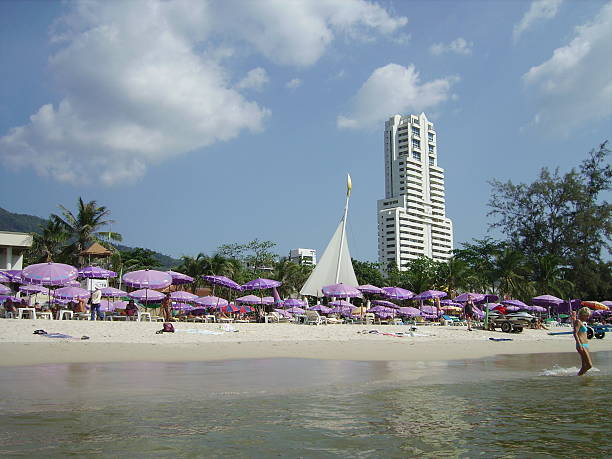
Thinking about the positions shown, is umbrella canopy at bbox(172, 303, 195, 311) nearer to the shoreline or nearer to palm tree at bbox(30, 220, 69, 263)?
the shoreline

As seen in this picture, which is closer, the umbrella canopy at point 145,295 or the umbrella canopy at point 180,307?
the umbrella canopy at point 145,295

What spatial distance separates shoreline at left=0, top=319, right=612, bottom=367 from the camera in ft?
40.3

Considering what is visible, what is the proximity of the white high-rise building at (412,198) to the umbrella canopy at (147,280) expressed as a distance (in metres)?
127

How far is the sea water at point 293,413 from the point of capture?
4.56 meters

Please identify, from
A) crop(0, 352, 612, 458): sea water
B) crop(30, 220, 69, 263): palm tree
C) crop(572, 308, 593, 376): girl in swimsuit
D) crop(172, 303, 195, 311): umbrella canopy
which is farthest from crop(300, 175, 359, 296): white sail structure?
crop(0, 352, 612, 458): sea water

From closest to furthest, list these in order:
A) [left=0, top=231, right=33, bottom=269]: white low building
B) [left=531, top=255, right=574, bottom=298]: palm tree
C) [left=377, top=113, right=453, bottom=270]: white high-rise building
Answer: [left=0, top=231, right=33, bottom=269]: white low building < [left=531, top=255, right=574, bottom=298]: palm tree < [left=377, top=113, right=453, bottom=270]: white high-rise building

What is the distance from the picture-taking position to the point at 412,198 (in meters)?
154

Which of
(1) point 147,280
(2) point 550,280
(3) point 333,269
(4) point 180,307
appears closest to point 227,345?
(1) point 147,280

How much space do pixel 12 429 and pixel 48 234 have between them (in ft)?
130

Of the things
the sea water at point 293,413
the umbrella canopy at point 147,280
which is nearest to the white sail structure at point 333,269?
the umbrella canopy at point 147,280

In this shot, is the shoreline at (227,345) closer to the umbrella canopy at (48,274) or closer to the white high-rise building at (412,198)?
the umbrella canopy at (48,274)

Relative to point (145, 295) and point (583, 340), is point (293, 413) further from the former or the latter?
point (145, 295)

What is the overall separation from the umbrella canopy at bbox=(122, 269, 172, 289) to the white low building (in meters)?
21.8

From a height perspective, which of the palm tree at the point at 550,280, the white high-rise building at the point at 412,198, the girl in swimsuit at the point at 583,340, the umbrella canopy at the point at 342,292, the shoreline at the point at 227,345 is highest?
the white high-rise building at the point at 412,198
